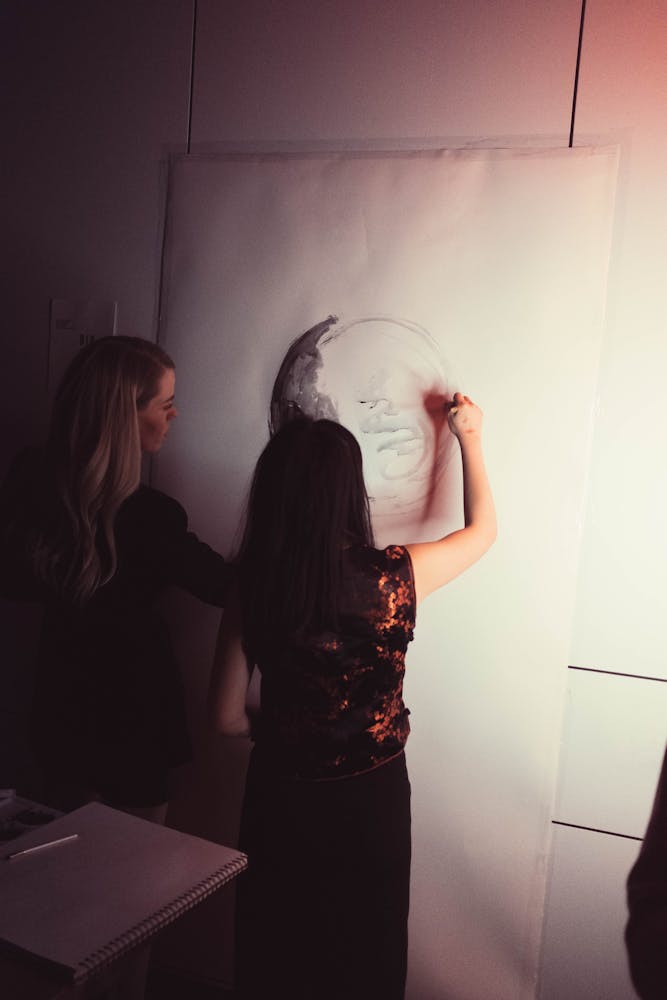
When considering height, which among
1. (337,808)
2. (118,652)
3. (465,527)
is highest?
(465,527)

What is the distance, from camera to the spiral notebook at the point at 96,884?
36.0 inches

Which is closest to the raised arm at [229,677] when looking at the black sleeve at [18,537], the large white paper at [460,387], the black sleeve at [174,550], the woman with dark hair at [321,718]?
the woman with dark hair at [321,718]

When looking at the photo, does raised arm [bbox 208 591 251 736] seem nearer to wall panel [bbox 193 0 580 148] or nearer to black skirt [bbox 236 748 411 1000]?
black skirt [bbox 236 748 411 1000]

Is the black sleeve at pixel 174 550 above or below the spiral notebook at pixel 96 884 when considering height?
above

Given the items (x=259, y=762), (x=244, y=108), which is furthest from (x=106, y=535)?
(x=244, y=108)

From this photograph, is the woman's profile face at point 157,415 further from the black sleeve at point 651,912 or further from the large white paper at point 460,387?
the black sleeve at point 651,912

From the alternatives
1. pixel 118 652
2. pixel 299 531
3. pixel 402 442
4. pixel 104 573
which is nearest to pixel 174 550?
pixel 104 573

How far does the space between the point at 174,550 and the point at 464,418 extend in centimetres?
64

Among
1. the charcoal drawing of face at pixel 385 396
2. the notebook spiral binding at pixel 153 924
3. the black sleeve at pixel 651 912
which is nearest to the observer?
the black sleeve at pixel 651 912

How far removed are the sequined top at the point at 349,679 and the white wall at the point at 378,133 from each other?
0.54m

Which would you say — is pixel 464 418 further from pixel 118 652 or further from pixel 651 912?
pixel 651 912

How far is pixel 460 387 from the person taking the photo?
1.73 metres

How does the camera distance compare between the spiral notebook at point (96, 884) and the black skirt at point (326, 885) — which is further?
the black skirt at point (326, 885)

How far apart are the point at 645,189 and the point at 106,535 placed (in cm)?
121
